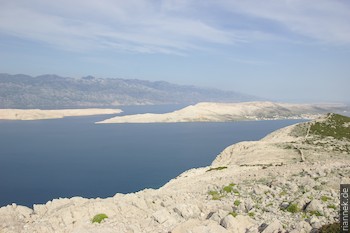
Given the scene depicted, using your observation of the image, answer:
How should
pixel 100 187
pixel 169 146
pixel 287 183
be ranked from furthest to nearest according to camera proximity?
pixel 169 146
pixel 100 187
pixel 287 183

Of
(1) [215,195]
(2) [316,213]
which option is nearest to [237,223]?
(2) [316,213]

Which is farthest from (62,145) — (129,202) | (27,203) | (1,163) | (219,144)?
(129,202)

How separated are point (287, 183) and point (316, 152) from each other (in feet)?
126

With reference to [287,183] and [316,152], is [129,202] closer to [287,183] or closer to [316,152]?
[287,183]

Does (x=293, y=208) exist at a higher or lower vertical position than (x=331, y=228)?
lower

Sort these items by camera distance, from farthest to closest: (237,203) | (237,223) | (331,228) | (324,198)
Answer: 1. (237,203)
2. (324,198)
3. (237,223)
4. (331,228)

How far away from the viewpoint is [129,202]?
2434cm

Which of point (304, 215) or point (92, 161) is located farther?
point (92, 161)

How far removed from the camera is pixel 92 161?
116062mm

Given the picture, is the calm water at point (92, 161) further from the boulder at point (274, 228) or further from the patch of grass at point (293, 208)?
the boulder at point (274, 228)

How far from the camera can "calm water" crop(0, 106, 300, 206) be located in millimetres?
82062

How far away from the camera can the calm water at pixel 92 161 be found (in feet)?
269

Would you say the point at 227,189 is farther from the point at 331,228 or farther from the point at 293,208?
the point at 331,228

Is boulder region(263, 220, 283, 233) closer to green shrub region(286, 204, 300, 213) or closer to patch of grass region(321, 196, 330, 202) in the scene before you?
green shrub region(286, 204, 300, 213)
